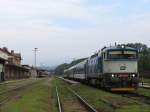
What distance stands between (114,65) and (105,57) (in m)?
1.15

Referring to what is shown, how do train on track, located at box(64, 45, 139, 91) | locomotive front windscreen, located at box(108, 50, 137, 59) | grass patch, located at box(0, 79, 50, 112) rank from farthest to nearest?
locomotive front windscreen, located at box(108, 50, 137, 59) < train on track, located at box(64, 45, 139, 91) < grass patch, located at box(0, 79, 50, 112)

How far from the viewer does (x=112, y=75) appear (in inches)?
1206

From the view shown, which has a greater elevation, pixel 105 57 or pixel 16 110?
pixel 105 57

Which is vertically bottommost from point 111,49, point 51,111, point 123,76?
point 51,111

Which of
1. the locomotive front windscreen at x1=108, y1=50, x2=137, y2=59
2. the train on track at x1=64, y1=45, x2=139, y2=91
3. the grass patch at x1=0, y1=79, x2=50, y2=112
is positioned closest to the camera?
the grass patch at x1=0, y1=79, x2=50, y2=112

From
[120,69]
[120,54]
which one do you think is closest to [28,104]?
[120,69]

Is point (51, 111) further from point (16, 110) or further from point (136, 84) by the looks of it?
point (136, 84)

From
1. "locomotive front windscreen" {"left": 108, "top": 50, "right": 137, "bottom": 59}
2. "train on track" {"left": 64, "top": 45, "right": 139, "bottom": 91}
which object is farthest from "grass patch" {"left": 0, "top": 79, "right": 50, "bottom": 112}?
"locomotive front windscreen" {"left": 108, "top": 50, "right": 137, "bottom": 59}

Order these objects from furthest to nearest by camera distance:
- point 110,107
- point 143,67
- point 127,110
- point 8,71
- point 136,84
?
point 143,67
point 8,71
point 136,84
point 110,107
point 127,110

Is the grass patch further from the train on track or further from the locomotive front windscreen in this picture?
the locomotive front windscreen

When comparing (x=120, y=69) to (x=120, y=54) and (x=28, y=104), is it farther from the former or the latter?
(x=28, y=104)

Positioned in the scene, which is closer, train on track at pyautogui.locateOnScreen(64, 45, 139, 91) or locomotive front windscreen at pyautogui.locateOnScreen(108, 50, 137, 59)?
train on track at pyautogui.locateOnScreen(64, 45, 139, 91)

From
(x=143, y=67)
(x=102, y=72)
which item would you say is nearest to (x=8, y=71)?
(x=143, y=67)

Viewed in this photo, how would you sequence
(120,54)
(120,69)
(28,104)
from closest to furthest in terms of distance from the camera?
1. (28,104)
2. (120,69)
3. (120,54)
